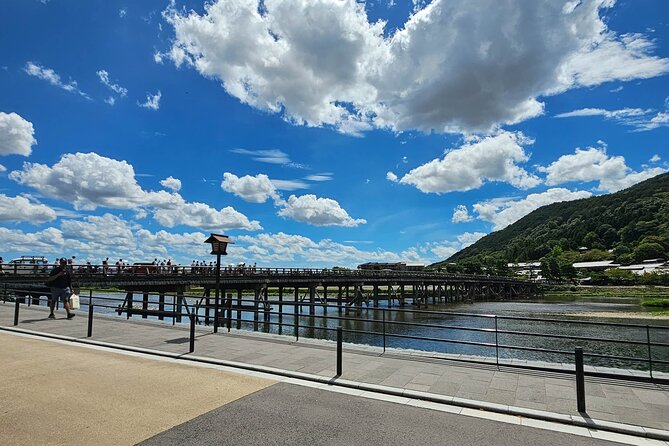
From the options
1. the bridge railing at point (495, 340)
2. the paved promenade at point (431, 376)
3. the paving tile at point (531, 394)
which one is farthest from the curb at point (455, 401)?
the bridge railing at point (495, 340)

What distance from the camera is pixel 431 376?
25.2 ft

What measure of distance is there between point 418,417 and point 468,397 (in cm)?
122

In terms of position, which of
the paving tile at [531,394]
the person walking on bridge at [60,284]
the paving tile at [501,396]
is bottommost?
the paving tile at [531,394]

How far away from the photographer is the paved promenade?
→ 602 cm

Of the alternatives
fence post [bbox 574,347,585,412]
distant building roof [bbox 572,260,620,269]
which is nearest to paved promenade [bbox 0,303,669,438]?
fence post [bbox 574,347,585,412]

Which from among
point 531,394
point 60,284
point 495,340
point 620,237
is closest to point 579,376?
point 531,394

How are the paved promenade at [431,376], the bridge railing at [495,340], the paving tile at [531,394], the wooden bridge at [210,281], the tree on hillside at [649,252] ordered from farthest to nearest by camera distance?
the tree on hillside at [649,252]
the wooden bridge at [210,281]
the bridge railing at [495,340]
the paving tile at [531,394]
the paved promenade at [431,376]

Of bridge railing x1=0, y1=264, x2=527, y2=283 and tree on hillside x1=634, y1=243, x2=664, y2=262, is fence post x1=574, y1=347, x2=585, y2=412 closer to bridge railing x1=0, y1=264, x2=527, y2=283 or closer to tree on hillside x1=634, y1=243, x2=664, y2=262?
bridge railing x1=0, y1=264, x2=527, y2=283

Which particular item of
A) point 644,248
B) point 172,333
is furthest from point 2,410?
point 644,248

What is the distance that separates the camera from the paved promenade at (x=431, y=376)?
19.7 ft

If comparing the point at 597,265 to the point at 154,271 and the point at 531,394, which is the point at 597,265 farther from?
the point at 531,394

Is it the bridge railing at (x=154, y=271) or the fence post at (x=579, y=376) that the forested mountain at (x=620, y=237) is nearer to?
the bridge railing at (x=154, y=271)

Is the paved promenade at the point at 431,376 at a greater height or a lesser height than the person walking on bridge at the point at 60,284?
lesser

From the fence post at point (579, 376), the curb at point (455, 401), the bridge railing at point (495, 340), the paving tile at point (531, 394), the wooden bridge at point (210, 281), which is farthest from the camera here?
the wooden bridge at point (210, 281)
